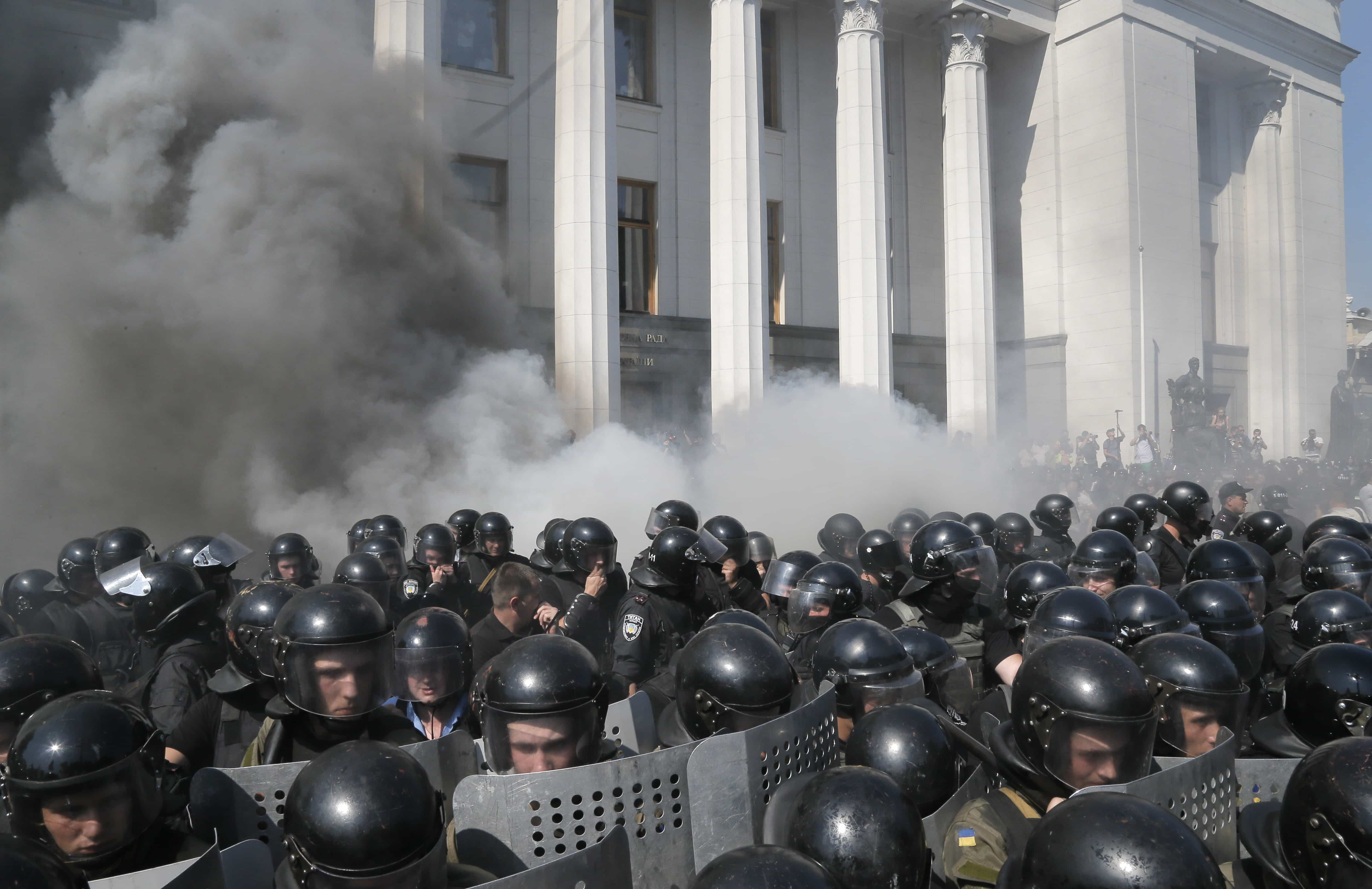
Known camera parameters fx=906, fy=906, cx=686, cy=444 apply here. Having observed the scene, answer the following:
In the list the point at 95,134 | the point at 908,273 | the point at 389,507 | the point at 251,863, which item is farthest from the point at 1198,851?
the point at 908,273

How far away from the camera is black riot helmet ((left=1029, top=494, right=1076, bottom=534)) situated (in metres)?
8.79

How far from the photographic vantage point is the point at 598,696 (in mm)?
2438

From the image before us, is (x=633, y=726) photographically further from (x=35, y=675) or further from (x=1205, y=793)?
(x=35, y=675)

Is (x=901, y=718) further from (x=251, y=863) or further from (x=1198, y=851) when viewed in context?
(x=251, y=863)

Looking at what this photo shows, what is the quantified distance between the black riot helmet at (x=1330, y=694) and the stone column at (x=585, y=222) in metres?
11.8

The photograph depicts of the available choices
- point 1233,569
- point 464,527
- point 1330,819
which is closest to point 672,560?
point 1233,569

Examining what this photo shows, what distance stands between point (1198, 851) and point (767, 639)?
135cm

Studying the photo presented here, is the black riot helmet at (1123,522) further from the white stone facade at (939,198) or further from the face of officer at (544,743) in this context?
the white stone facade at (939,198)

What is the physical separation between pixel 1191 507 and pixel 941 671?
4928 mm

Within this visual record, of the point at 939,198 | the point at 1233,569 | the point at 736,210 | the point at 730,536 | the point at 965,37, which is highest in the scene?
the point at 965,37

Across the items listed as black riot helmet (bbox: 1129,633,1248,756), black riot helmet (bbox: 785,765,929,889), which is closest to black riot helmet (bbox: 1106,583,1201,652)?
black riot helmet (bbox: 1129,633,1248,756)

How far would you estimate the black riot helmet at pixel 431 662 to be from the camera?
330cm

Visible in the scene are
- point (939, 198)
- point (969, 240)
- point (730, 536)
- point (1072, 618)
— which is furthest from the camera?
point (939, 198)

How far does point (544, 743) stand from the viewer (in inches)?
90.9
